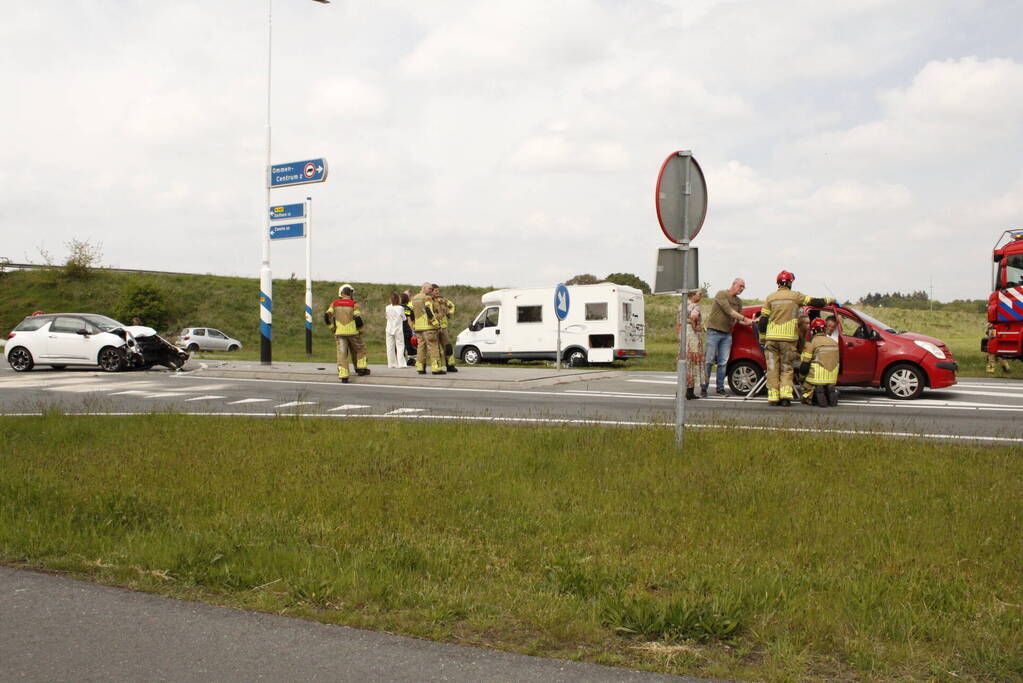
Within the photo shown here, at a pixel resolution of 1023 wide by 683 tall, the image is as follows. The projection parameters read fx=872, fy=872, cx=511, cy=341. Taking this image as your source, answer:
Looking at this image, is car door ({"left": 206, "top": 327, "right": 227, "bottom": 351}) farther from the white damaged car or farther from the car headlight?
the car headlight

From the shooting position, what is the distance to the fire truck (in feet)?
64.6

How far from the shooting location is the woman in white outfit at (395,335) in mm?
20000

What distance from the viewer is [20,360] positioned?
21.4 meters

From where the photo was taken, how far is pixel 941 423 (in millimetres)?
10562

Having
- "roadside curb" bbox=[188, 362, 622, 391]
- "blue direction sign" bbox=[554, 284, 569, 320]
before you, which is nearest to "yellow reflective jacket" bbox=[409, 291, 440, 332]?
"roadside curb" bbox=[188, 362, 622, 391]

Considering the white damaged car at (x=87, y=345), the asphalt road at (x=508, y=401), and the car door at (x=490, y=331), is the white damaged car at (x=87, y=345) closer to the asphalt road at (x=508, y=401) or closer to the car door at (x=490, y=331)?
the asphalt road at (x=508, y=401)

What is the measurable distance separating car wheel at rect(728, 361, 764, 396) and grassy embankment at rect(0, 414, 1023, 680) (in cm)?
631

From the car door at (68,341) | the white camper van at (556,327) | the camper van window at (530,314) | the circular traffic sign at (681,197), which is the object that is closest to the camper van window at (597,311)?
the white camper van at (556,327)

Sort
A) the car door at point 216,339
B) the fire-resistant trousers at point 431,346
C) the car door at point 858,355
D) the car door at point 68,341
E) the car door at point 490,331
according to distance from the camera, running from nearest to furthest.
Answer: the car door at point 858,355 → the fire-resistant trousers at point 431,346 → the car door at point 68,341 → the car door at point 490,331 → the car door at point 216,339

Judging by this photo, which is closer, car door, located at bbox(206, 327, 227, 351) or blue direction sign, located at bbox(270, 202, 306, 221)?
blue direction sign, located at bbox(270, 202, 306, 221)

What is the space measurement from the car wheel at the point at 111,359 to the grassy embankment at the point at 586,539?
1288 centimetres

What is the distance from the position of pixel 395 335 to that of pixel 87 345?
24.2 ft

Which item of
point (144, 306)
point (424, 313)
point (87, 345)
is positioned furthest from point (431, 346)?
point (144, 306)

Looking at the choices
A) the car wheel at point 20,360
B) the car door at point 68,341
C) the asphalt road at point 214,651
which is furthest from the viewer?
the car wheel at point 20,360
